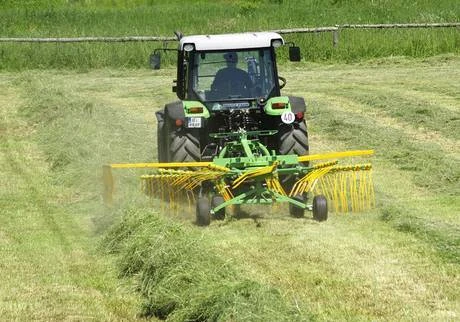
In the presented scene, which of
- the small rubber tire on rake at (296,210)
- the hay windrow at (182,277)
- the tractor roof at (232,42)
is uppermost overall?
the tractor roof at (232,42)

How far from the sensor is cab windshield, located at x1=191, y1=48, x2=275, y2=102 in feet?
35.1

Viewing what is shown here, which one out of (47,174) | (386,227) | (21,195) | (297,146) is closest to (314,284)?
(386,227)

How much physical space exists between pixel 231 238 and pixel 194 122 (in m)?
1.83

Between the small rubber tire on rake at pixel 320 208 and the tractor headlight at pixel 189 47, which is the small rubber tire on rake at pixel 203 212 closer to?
the small rubber tire on rake at pixel 320 208

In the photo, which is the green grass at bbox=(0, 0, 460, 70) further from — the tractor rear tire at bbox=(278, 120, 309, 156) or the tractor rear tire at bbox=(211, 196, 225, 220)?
the tractor rear tire at bbox=(211, 196, 225, 220)

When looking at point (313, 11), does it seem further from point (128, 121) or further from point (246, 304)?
point (246, 304)

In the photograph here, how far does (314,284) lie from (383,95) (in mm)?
11977

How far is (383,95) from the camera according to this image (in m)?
18.7

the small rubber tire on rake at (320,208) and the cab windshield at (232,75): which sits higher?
the cab windshield at (232,75)

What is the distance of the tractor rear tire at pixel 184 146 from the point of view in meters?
10.2

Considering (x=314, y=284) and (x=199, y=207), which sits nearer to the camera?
(x=314, y=284)

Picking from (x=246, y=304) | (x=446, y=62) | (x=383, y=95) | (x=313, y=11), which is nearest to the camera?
(x=246, y=304)

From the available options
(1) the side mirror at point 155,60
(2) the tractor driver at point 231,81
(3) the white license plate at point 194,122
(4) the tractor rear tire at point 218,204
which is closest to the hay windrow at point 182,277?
(4) the tractor rear tire at point 218,204

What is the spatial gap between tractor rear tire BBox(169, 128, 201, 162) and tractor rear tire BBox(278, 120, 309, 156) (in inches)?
33.4
